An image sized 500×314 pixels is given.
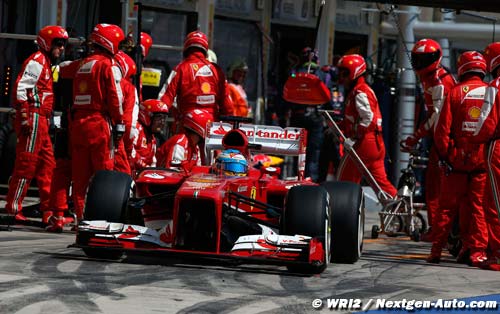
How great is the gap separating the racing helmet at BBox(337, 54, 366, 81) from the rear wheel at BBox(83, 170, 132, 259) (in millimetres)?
4584

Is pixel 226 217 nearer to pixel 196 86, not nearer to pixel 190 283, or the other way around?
pixel 190 283

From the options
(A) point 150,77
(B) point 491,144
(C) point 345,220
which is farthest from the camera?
(A) point 150,77

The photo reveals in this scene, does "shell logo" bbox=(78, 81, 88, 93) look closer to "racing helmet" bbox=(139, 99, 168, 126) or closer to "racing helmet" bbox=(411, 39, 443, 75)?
"racing helmet" bbox=(139, 99, 168, 126)

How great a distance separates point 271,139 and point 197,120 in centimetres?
190

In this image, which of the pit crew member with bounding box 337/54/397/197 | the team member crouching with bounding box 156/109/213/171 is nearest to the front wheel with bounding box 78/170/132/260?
the team member crouching with bounding box 156/109/213/171

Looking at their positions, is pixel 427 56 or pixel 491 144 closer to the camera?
pixel 491 144

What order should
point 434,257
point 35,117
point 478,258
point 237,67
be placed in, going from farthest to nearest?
point 237,67
point 35,117
point 434,257
point 478,258

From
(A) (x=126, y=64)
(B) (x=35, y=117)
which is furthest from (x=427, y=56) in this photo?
(B) (x=35, y=117)

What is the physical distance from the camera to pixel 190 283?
8.55 meters

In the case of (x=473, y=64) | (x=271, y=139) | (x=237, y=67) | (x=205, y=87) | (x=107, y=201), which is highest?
(x=473, y=64)

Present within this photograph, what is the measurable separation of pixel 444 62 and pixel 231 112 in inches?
275

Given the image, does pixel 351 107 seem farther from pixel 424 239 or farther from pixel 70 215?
pixel 70 215

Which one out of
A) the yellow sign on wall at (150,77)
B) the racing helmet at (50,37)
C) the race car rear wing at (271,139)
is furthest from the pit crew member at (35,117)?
the yellow sign on wall at (150,77)

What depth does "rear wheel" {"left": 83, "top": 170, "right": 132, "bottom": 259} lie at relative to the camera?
975 centimetres
